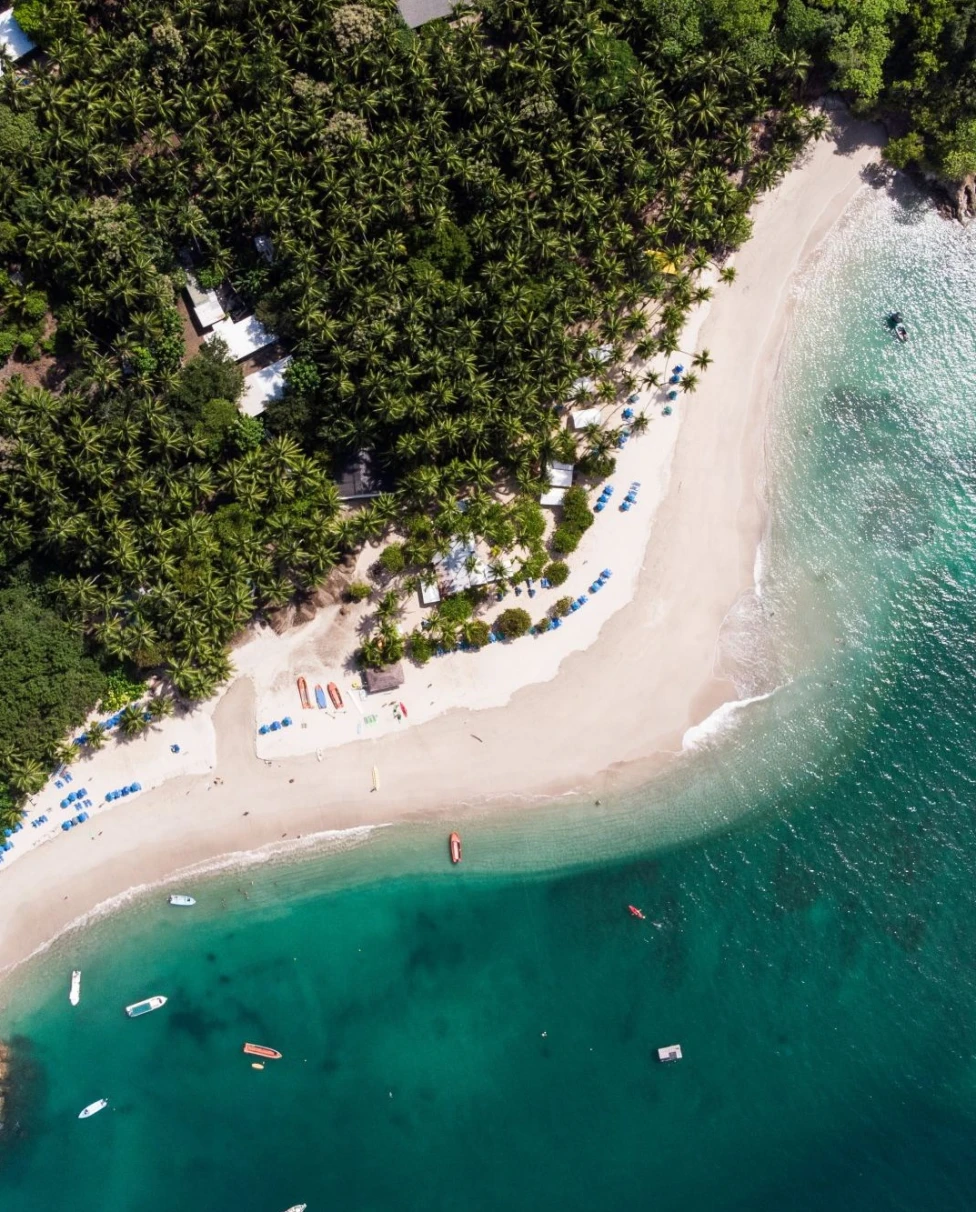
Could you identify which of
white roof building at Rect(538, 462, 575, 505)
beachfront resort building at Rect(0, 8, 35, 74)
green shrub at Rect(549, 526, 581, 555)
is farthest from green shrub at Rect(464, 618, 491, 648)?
beachfront resort building at Rect(0, 8, 35, 74)

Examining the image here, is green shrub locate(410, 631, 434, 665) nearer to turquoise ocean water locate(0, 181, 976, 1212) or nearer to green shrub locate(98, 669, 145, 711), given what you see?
turquoise ocean water locate(0, 181, 976, 1212)

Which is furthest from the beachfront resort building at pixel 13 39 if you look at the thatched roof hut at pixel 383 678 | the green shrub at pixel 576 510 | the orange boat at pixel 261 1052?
the orange boat at pixel 261 1052

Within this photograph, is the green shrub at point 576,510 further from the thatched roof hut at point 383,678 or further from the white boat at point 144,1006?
the white boat at point 144,1006

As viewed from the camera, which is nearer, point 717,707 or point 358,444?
point 358,444

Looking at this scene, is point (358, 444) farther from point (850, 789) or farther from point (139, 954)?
point (850, 789)

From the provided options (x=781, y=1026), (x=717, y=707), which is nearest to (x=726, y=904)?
(x=781, y=1026)

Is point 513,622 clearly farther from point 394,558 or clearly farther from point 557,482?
point 557,482

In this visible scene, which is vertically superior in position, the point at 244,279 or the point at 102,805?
the point at 244,279
